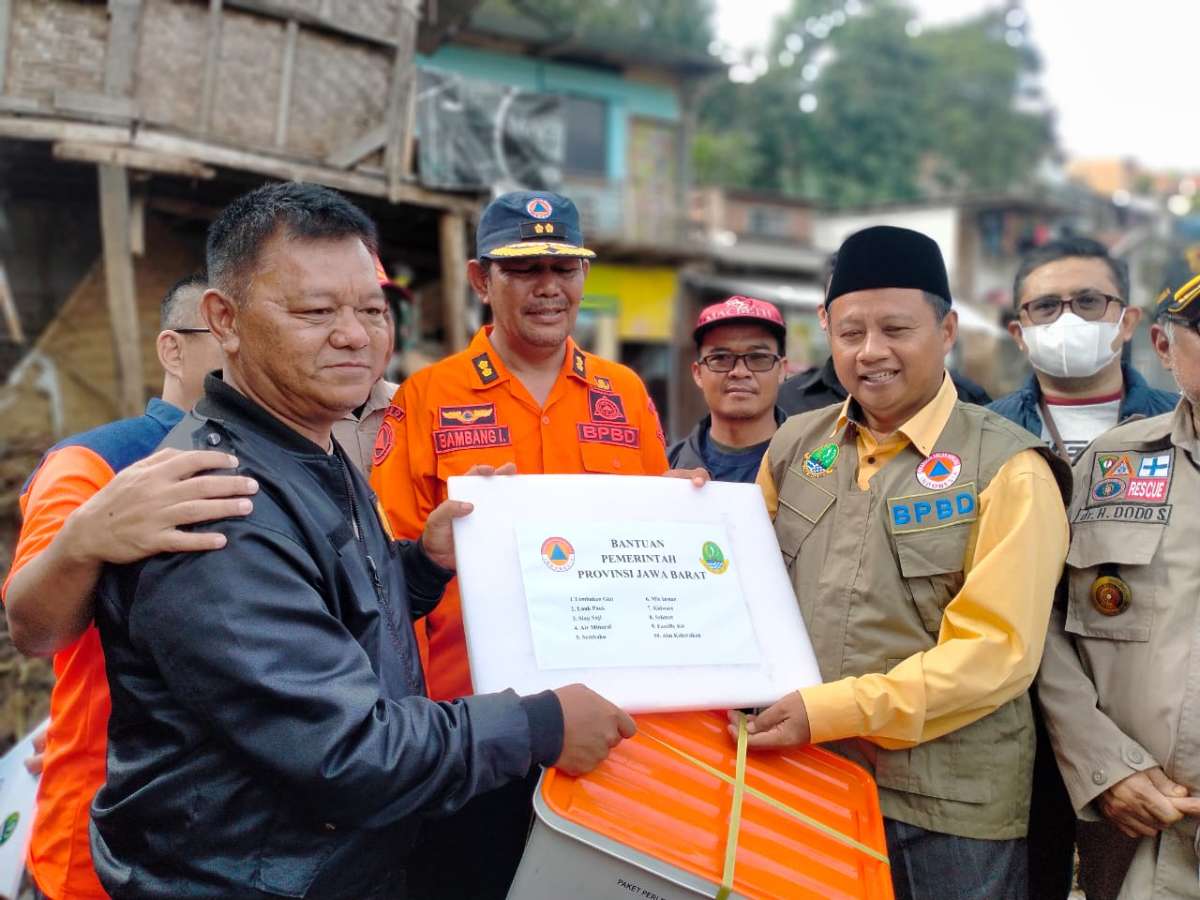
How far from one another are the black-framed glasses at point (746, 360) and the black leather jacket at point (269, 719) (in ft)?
6.74

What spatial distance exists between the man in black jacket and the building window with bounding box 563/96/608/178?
17.0m

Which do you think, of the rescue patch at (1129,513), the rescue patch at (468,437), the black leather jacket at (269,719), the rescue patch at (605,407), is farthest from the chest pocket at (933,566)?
the rescue patch at (468,437)

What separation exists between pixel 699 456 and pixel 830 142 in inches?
1078

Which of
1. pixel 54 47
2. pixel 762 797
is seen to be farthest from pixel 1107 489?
pixel 54 47

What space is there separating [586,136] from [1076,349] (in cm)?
1601

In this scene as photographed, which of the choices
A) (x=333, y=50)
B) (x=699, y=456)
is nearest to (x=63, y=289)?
(x=333, y=50)

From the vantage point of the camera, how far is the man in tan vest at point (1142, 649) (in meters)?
2.17

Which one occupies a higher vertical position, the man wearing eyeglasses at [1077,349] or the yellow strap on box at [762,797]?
the man wearing eyeglasses at [1077,349]

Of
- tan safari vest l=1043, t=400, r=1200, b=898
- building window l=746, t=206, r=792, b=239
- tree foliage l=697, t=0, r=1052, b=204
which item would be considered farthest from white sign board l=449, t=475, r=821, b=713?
tree foliage l=697, t=0, r=1052, b=204

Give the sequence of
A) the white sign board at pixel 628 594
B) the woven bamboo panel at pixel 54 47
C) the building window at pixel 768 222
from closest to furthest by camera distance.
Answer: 1. the white sign board at pixel 628 594
2. the woven bamboo panel at pixel 54 47
3. the building window at pixel 768 222

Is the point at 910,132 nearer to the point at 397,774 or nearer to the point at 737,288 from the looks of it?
the point at 737,288

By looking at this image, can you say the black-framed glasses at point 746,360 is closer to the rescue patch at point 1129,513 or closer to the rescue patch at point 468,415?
the rescue patch at point 468,415

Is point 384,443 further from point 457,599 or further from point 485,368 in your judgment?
point 457,599

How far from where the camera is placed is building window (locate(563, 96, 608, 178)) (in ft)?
59.3
